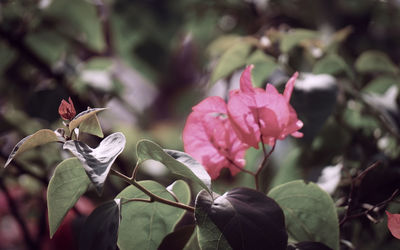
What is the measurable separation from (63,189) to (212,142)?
0.50 ft

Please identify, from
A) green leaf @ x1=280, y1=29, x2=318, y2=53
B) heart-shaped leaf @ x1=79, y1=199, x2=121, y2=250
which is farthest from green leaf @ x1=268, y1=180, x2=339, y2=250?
green leaf @ x1=280, y1=29, x2=318, y2=53

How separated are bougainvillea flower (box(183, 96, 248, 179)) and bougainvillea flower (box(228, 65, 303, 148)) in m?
0.03

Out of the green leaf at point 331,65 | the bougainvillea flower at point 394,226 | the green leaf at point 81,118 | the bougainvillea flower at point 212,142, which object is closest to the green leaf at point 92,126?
the green leaf at point 81,118

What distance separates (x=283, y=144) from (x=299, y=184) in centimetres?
38

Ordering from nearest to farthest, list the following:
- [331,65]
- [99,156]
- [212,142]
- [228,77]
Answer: [99,156] → [212,142] → [331,65] → [228,77]

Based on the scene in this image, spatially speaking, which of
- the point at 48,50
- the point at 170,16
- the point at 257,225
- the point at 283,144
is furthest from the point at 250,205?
the point at 48,50

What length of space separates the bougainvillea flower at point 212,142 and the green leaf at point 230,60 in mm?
139

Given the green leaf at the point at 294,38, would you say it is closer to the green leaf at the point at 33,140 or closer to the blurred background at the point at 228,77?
the blurred background at the point at 228,77

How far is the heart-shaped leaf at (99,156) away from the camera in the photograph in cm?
23

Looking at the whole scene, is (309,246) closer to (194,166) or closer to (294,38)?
(194,166)

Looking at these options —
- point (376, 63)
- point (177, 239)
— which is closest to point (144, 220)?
point (177, 239)

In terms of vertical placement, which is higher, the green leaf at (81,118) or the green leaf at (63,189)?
the green leaf at (81,118)

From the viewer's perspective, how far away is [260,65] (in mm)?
527

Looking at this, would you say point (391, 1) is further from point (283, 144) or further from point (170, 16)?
point (170, 16)
